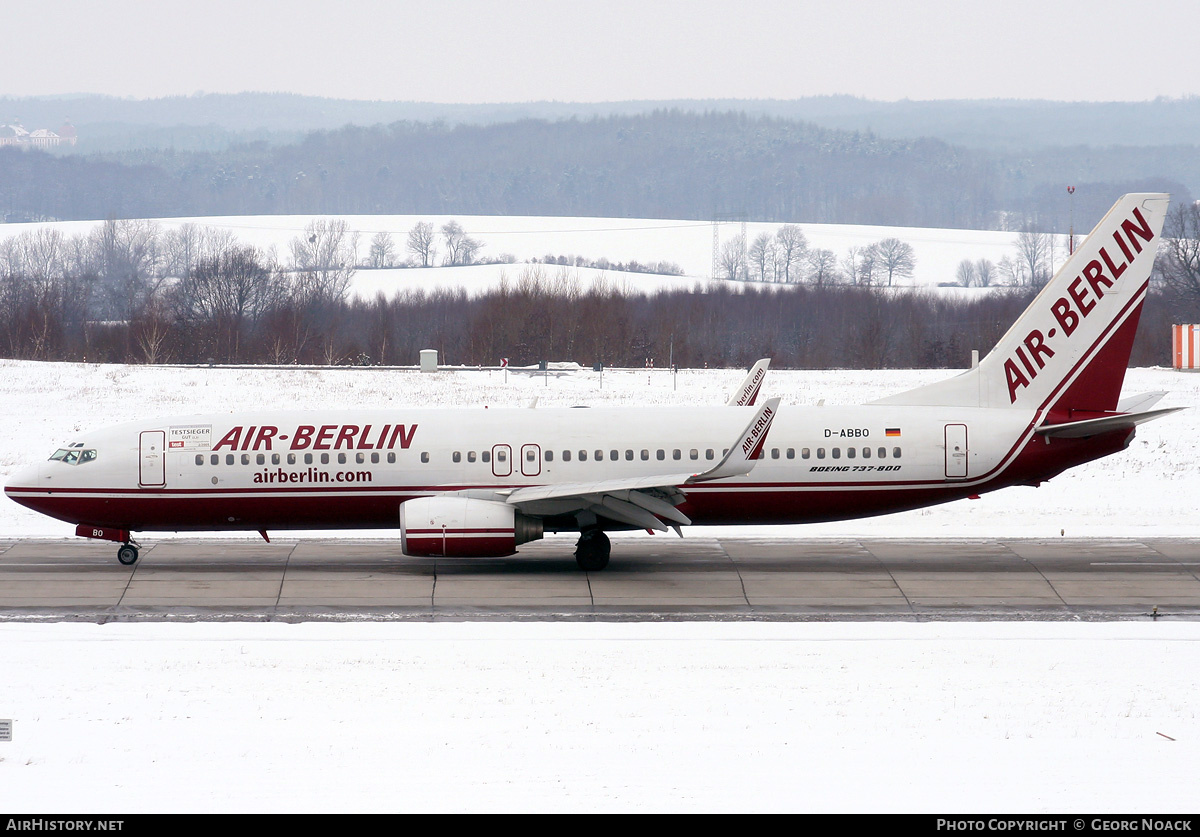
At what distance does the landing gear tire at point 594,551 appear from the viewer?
1027 inches

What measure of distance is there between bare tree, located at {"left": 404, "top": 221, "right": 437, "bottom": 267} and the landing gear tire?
127 meters

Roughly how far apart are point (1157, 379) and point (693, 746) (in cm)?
4349

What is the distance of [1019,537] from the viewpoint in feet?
100

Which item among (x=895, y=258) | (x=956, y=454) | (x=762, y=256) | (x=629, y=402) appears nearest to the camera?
(x=956, y=454)

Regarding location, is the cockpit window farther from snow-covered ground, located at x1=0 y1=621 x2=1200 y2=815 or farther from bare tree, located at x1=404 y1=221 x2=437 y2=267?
bare tree, located at x1=404 y1=221 x2=437 y2=267

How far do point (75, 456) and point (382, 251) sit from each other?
437ft

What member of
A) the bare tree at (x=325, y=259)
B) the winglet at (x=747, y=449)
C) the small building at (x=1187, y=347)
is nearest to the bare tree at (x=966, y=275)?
the bare tree at (x=325, y=259)

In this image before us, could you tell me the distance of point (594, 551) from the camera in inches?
1027

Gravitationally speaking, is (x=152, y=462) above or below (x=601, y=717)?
above

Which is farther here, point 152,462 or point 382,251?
point 382,251

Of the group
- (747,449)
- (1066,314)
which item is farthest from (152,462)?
(1066,314)

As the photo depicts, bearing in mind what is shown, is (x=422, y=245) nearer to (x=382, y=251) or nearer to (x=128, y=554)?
(x=382, y=251)

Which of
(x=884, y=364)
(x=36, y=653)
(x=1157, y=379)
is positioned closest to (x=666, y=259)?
(x=884, y=364)

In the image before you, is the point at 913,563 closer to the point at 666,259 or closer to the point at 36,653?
the point at 36,653
